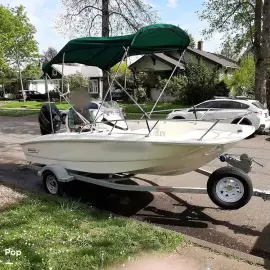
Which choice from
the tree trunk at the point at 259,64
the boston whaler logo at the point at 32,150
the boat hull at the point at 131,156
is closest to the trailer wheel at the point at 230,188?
the boat hull at the point at 131,156

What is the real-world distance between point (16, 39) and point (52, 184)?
43.7 m

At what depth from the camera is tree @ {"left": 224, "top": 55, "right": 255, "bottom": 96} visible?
2403 centimetres

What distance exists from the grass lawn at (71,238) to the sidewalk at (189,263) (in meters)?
0.15

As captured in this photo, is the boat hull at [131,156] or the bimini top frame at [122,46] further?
the bimini top frame at [122,46]

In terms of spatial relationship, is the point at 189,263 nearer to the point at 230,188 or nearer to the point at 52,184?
the point at 230,188

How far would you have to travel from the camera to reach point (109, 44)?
602cm

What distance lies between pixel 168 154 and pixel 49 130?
12.3 ft

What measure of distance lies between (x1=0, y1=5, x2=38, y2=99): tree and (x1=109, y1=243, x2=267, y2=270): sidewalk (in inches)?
1587

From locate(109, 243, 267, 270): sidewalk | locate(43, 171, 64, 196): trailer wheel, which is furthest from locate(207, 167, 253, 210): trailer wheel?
locate(43, 171, 64, 196): trailer wheel

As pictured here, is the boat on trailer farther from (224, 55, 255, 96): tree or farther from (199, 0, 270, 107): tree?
(224, 55, 255, 96): tree

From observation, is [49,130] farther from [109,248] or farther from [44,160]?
[109,248]

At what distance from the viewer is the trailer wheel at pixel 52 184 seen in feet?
20.8

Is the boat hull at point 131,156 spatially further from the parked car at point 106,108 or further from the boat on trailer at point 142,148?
the parked car at point 106,108

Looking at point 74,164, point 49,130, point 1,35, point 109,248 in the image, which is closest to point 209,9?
point 49,130
